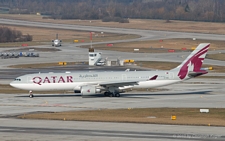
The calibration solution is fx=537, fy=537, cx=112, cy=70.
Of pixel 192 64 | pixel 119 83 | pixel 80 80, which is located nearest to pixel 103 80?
pixel 119 83

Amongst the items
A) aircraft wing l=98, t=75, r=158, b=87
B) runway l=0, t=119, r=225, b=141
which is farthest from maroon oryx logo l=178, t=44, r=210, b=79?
runway l=0, t=119, r=225, b=141

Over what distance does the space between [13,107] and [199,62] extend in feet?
88.1

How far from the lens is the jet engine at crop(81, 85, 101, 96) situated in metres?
71.8

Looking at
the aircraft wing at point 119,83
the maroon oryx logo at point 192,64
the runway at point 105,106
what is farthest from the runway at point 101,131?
the maroon oryx logo at point 192,64

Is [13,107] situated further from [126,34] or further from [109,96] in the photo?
[126,34]

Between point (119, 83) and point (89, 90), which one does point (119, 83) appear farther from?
point (89, 90)

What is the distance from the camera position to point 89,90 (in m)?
71.9

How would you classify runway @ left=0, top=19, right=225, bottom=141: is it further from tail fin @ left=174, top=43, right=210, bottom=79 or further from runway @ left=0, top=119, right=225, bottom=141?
tail fin @ left=174, top=43, right=210, bottom=79

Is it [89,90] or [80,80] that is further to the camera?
[80,80]

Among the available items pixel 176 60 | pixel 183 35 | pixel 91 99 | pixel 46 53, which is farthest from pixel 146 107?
pixel 183 35

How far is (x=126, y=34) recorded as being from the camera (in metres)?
194

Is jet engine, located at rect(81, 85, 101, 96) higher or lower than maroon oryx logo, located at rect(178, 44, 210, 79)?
lower

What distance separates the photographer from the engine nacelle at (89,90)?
7181 cm

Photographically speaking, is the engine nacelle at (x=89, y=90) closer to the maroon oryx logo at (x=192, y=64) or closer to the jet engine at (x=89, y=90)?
the jet engine at (x=89, y=90)
